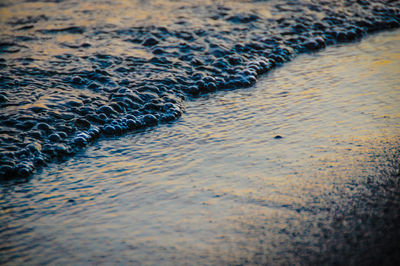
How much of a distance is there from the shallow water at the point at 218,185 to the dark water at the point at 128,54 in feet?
1.05

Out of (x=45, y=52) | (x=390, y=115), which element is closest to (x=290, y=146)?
(x=390, y=115)

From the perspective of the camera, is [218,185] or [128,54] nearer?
[218,185]

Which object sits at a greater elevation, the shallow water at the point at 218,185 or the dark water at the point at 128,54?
the dark water at the point at 128,54

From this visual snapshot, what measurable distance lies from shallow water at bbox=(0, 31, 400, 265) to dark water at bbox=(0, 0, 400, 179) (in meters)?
0.32

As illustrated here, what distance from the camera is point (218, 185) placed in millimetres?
2172

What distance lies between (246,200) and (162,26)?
11.5ft

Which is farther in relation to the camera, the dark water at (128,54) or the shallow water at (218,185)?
the dark water at (128,54)

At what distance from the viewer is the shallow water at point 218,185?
5.72ft

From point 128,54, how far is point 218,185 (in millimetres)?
2574

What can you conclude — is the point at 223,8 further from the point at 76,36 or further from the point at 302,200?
the point at 302,200

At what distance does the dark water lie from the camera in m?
3.08

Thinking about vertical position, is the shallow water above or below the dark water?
below

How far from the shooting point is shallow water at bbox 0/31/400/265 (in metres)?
1.74

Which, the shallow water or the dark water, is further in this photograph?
the dark water
